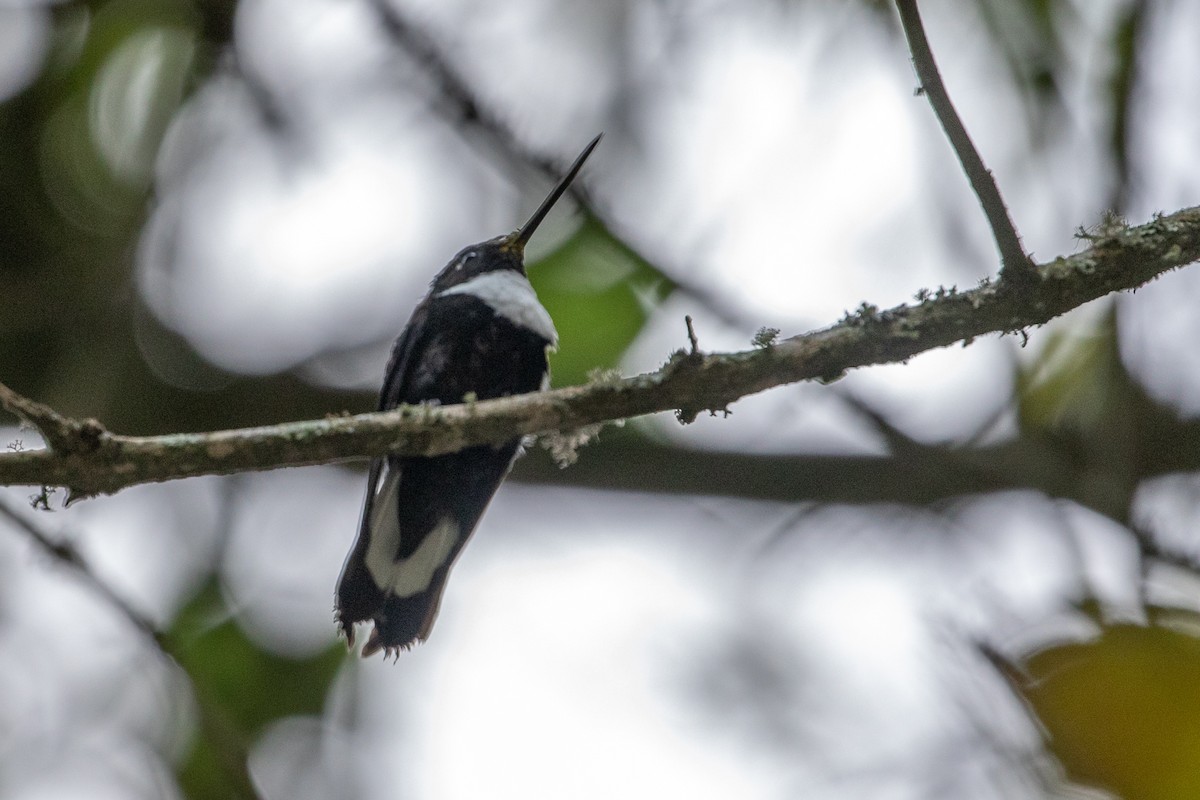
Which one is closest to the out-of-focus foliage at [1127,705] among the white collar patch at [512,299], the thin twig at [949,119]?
the thin twig at [949,119]

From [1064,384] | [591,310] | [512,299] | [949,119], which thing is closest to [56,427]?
[512,299]

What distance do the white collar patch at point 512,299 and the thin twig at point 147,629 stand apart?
1.37 meters

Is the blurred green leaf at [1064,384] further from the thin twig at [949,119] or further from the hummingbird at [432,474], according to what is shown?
the thin twig at [949,119]

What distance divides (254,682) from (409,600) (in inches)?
96.5

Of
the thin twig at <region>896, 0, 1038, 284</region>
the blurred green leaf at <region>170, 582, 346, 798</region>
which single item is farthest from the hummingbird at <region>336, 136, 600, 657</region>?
the blurred green leaf at <region>170, 582, 346, 798</region>

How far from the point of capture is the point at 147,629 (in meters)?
2.78

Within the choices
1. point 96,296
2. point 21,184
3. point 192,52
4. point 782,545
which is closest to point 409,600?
point 782,545

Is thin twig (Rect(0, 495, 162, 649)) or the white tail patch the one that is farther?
the white tail patch

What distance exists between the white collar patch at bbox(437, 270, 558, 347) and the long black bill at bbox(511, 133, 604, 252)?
35 centimetres

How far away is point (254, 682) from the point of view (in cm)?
548

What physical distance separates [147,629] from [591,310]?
2.40 m

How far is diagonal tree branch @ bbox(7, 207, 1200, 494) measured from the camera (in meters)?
2.50

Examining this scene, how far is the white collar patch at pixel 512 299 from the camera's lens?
3.66 metres

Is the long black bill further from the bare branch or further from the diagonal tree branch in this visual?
the bare branch
